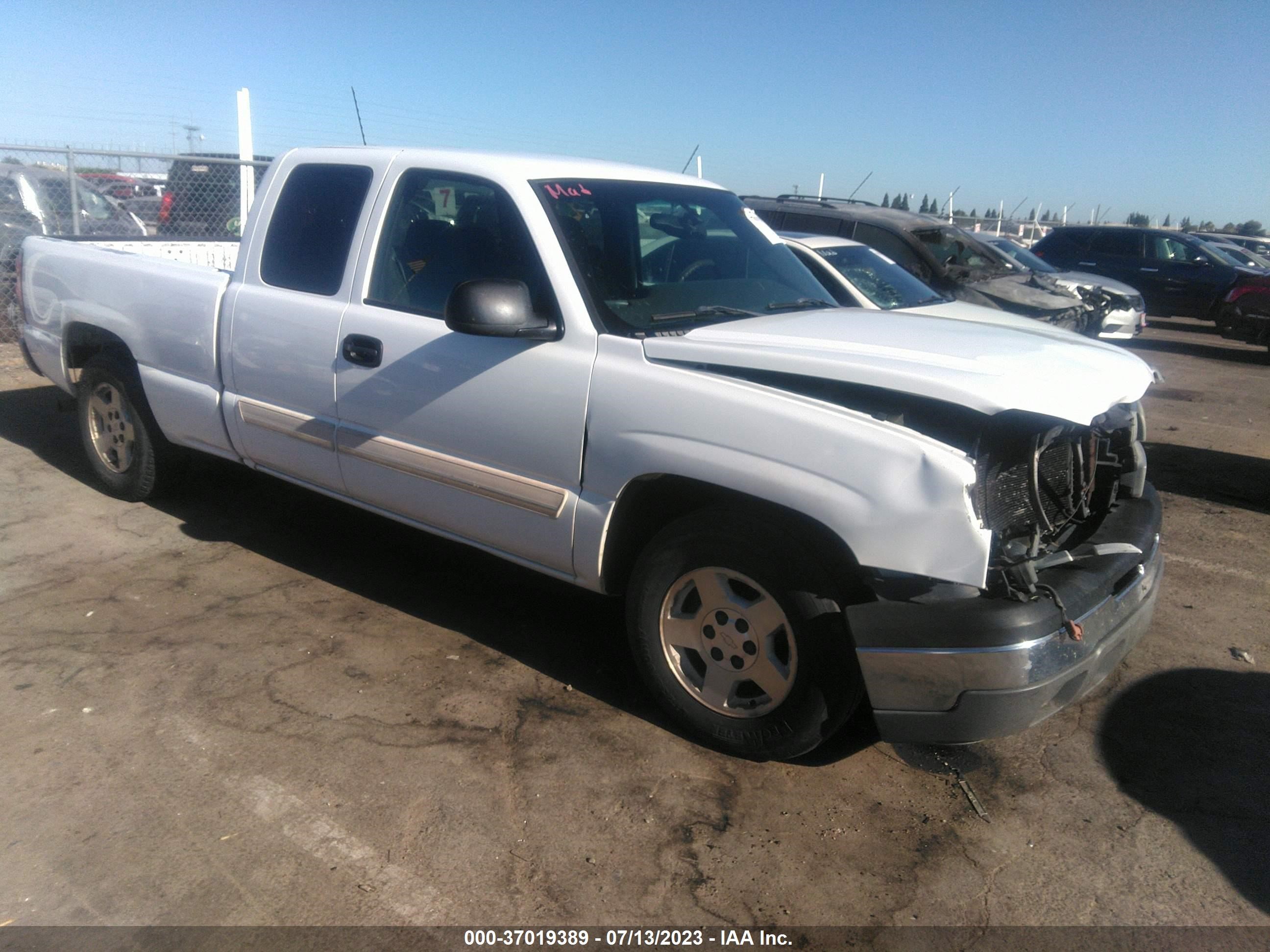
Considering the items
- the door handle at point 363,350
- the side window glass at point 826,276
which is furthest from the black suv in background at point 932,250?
the door handle at point 363,350

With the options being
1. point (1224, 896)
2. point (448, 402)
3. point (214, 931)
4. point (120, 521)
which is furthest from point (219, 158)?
point (1224, 896)

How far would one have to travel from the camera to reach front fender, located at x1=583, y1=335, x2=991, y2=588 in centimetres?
282

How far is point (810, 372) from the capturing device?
3082 millimetres

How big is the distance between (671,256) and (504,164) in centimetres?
75

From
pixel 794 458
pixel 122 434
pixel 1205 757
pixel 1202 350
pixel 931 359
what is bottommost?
pixel 1202 350

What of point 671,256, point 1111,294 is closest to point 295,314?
point 671,256

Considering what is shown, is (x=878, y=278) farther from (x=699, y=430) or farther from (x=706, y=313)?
(x=699, y=430)

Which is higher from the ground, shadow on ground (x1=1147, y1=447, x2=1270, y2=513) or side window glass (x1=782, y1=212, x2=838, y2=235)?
side window glass (x1=782, y1=212, x2=838, y2=235)

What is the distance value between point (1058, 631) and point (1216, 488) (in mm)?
5115

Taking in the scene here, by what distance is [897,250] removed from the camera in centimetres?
1077

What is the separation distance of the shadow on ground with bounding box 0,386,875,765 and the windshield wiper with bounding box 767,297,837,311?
1566 millimetres

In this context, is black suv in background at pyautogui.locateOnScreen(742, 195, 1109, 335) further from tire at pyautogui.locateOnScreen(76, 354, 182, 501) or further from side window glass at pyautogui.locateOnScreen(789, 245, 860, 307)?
tire at pyautogui.locateOnScreen(76, 354, 182, 501)

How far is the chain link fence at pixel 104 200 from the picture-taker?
9.80 meters

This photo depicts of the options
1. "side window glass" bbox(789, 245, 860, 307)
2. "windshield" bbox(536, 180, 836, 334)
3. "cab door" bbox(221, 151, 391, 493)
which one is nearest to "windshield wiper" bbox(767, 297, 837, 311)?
"windshield" bbox(536, 180, 836, 334)
